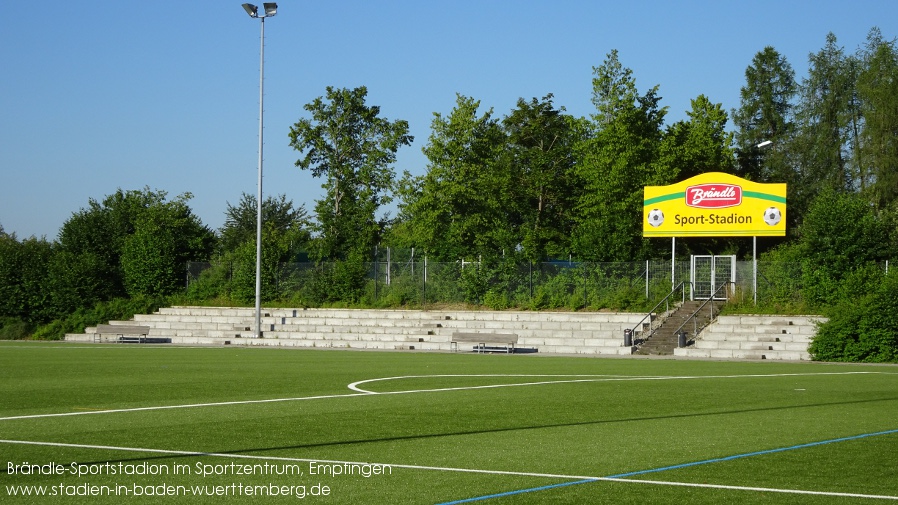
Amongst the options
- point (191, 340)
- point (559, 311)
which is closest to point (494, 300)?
point (559, 311)

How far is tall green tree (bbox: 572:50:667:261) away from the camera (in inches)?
2077

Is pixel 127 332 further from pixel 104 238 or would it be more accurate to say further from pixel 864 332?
pixel 864 332

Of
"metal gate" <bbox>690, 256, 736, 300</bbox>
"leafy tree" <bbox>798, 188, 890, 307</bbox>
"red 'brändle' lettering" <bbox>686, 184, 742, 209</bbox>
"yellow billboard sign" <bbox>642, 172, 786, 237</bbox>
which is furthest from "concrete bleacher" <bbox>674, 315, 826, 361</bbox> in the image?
"red 'brändle' lettering" <bbox>686, 184, 742, 209</bbox>

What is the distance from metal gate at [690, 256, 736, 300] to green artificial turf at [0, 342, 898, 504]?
2305cm

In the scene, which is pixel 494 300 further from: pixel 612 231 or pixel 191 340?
pixel 191 340

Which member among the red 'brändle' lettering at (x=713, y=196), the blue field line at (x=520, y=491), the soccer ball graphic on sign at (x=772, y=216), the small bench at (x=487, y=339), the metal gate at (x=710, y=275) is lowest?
the small bench at (x=487, y=339)

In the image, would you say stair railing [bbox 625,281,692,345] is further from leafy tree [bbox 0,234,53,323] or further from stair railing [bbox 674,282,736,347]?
leafy tree [bbox 0,234,53,323]

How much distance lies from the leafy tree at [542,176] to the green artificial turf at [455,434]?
40793mm

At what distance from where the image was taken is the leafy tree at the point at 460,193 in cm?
5791

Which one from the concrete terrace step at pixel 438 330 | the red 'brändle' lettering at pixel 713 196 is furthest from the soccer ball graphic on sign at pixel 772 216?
the concrete terrace step at pixel 438 330

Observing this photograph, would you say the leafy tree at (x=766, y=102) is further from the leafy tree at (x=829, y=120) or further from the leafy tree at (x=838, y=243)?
the leafy tree at (x=838, y=243)

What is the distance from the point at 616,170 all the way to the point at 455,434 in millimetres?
45177

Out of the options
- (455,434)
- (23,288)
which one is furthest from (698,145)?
(455,434)

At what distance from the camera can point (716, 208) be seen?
46375 mm
